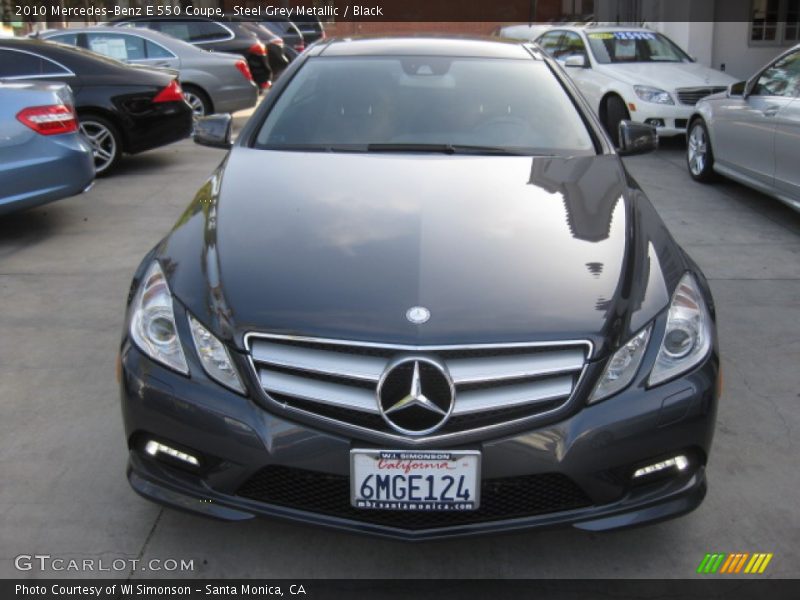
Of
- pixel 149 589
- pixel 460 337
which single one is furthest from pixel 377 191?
pixel 149 589

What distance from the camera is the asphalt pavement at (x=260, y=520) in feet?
9.23

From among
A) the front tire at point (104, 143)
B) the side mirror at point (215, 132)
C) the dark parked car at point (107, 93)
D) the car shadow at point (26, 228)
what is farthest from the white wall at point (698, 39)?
the side mirror at point (215, 132)

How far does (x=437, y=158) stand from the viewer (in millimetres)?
3773

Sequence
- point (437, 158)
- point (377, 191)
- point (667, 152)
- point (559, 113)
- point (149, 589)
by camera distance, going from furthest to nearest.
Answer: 1. point (667, 152)
2. point (559, 113)
3. point (437, 158)
4. point (377, 191)
5. point (149, 589)

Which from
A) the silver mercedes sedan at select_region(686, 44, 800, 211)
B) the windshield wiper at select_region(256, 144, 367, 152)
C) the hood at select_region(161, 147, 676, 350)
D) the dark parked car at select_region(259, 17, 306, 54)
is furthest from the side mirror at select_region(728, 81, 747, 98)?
the dark parked car at select_region(259, 17, 306, 54)

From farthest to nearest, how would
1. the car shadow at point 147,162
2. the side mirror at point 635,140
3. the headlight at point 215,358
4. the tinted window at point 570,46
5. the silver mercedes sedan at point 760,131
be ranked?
the tinted window at point 570,46 < the car shadow at point 147,162 < the silver mercedes sedan at point 760,131 < the side mirror at point 635,140 < the headlight at point 215,358

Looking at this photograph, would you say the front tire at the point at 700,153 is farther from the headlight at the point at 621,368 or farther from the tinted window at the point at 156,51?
the tinted window at the point at 156,51

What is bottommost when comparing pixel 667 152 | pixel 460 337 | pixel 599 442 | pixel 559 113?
pixel 667 152

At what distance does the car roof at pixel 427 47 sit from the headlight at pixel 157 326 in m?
2.16

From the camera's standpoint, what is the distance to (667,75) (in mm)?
10477

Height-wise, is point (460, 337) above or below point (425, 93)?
below

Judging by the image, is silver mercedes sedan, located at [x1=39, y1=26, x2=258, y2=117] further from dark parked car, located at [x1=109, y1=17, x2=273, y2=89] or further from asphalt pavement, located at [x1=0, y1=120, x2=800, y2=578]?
asphalt pavement, located at [x1=0, y1=120, x2=800, y2=578]

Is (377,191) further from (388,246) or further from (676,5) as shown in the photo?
(676,5)

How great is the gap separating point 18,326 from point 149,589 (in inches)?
102
